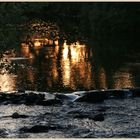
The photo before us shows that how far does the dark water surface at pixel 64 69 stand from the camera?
2398 centimetres

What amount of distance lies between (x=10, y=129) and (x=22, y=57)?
60.0ft

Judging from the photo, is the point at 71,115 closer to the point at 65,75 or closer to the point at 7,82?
the point at 7,82

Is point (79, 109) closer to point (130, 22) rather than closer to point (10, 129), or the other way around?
point (10, 129)

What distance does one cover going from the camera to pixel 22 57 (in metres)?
33.3

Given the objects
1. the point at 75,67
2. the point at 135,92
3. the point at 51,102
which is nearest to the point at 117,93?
the point at 135,92

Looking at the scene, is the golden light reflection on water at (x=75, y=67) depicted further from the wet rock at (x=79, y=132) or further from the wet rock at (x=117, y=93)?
the wet rock at (x=79, y=132)

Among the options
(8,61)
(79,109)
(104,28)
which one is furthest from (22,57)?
(79,109)

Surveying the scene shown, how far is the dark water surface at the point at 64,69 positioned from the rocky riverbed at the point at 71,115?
2979 mm

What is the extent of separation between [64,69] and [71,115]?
11439 mm

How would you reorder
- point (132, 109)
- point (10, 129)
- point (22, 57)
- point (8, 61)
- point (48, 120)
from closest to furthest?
point (10, 129), point (48, 120), point (132, 109), point (8, 61), point (22, 57)

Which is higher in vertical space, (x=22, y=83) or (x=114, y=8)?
(x=114, y=8)

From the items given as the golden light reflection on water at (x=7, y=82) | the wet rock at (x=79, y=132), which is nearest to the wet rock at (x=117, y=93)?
the golden light reflection on water at (x=7, y=82)

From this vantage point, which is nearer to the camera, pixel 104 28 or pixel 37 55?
pixel 37 55

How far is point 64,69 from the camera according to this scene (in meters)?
28.4
